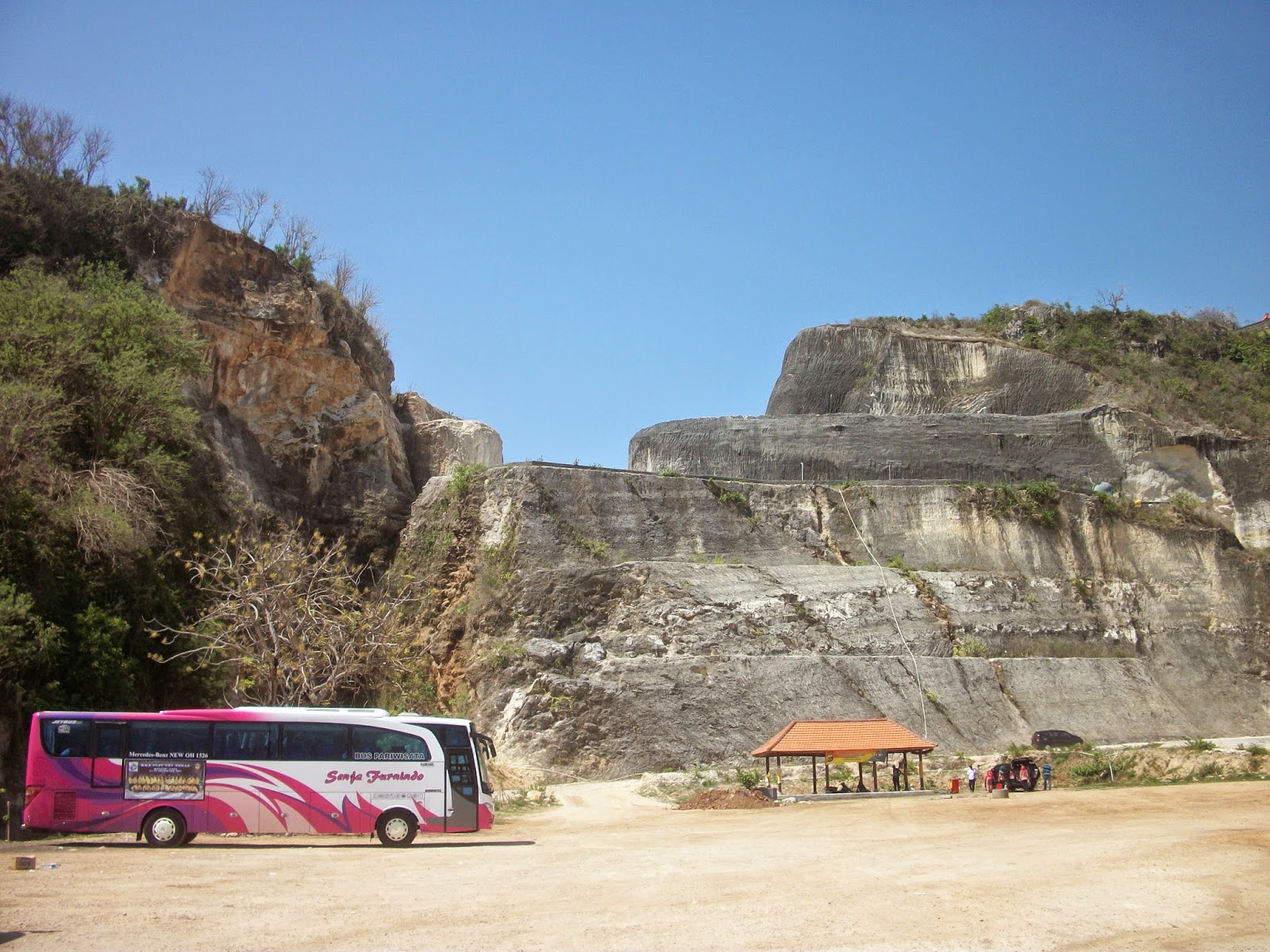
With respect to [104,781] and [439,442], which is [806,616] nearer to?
[439,442]

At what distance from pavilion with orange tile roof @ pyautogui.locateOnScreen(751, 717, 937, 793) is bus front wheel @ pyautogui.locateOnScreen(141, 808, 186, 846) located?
1055 cm

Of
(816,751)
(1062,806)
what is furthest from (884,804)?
(1062,806)

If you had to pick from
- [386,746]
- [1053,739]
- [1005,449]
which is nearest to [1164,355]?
[1005,449]

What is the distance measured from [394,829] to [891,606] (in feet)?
51.7

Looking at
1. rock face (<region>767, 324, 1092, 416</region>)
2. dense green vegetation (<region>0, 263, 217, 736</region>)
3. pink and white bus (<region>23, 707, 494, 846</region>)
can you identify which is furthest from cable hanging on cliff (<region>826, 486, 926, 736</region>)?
dense green vegetation (<region>0, 263, 217, 736</region>)

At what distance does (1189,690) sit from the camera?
2930cm

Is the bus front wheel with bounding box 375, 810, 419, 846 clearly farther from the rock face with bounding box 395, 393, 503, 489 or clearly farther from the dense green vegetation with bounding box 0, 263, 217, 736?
the rock face with bounding box 395, 393, 503, 489

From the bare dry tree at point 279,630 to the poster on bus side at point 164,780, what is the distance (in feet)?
16.3

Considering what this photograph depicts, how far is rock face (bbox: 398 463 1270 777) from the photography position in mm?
25062

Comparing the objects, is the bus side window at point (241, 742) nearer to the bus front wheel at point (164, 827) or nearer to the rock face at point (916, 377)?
the bus front wheel at point (164, 827)

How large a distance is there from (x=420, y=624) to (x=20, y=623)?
36.1 ft

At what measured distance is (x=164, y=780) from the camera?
15.6 meters

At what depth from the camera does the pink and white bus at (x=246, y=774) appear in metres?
15.5

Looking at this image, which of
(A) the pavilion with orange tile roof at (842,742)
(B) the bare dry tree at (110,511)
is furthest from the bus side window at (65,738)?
(A) the pavilion with orange tile roof at (842,742)
